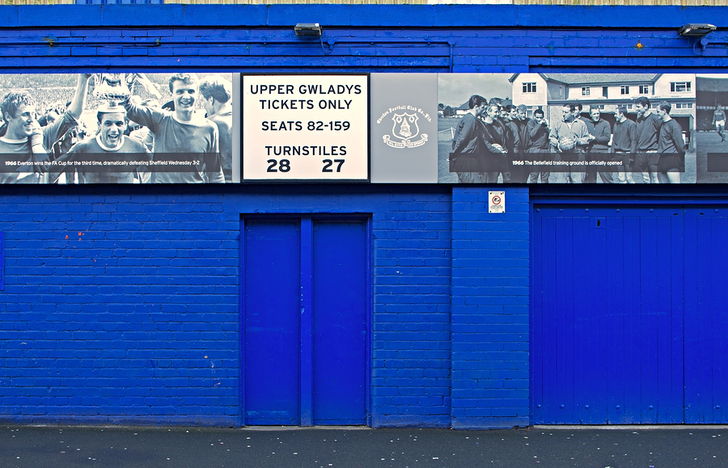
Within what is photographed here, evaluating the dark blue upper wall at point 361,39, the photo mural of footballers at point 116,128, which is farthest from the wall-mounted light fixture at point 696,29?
the photo mural of footballers at point 116,128

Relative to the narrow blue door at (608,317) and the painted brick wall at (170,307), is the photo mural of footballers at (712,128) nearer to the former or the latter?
the narrow blue door at (608,317)

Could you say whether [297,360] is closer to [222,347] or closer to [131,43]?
[222,347]

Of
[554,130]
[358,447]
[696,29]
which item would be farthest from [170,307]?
[696,29]

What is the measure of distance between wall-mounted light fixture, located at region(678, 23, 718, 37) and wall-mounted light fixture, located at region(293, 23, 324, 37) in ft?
12.3

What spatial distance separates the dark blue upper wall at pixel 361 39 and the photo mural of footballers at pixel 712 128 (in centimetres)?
24

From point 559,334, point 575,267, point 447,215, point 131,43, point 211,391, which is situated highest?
point 131,43

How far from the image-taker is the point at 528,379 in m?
8.59

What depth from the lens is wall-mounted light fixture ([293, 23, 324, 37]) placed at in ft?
27.7

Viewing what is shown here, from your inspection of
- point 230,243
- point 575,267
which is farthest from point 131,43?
point 575,267

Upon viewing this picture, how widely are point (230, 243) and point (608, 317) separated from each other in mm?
4067

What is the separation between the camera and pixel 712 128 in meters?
8.59

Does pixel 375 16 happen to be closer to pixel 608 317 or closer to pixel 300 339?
pixel 300 339

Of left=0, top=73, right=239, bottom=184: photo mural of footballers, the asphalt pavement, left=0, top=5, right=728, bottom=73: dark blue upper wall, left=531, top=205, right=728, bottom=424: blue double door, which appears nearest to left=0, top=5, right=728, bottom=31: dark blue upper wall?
left=0, top=5, right=728, bottom=73: dark blue upper wall

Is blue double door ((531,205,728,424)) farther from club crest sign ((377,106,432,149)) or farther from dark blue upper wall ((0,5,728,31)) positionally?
dark blue upper wall ((0,5,728,31))
